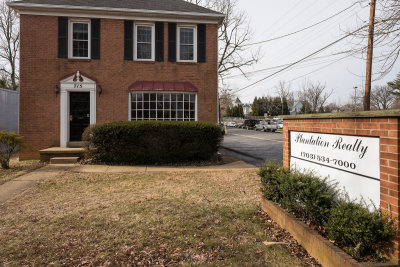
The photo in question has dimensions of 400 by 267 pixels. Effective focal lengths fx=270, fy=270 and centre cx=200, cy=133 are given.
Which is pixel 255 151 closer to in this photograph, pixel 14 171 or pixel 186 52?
pixel 186 52

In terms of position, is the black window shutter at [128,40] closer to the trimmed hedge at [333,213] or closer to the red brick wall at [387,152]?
the trimmed hedge at [333,213]

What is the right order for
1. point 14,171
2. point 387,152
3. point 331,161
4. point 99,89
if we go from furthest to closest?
point 99,89, point 14,171, point 331,161, point 387,152

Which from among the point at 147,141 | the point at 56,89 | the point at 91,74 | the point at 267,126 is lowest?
the point at 147,141

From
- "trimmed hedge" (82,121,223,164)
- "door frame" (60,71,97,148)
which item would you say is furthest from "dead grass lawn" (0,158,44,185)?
"door frame" (60,71,97,148)

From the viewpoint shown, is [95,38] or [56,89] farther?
[95,38]

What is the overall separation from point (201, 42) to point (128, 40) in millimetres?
3222

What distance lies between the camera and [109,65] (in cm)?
1176

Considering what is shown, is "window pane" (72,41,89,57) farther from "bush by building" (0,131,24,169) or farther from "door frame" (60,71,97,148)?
"bush by building" (0,131,24,169)

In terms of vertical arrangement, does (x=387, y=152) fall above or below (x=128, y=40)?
below

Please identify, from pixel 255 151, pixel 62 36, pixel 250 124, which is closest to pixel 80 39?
pixel 62 36

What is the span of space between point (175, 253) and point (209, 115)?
948cm

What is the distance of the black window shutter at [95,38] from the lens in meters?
11.6

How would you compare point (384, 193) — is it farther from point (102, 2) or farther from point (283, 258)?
point (102, 2)

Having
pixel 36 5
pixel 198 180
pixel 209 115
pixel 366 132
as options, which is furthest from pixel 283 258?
pixel 36 5
